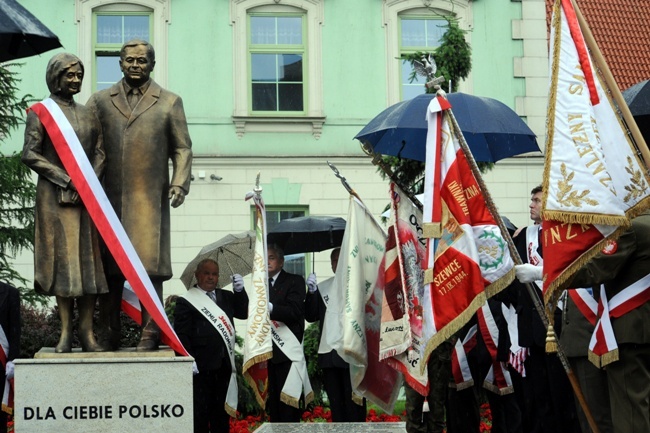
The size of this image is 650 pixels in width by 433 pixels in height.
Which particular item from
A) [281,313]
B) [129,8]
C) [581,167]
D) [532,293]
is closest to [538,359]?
[532,293]

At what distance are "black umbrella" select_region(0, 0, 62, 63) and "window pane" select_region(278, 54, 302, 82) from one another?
1261 centimetres

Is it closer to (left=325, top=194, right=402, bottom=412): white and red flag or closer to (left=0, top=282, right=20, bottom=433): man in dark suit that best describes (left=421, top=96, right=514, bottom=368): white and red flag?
(left=325, top=194, right=402, bottom=412): white and red flag

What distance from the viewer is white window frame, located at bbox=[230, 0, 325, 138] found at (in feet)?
71.4

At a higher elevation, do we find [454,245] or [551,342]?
[454,245]

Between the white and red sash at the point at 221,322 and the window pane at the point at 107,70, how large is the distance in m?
9.82

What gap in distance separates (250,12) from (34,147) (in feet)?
43.6

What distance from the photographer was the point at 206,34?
21734 millimetres

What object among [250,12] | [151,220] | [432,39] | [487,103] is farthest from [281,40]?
[151,220]

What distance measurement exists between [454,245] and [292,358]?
3.67m

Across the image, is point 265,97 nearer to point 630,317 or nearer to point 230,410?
point 230,410

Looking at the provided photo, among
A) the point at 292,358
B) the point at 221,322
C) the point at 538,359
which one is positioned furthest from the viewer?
the point at 292,358

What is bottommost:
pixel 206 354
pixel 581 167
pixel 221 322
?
pixel 206 354

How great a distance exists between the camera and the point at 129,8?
21812 millimetres

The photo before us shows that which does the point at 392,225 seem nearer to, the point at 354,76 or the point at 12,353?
the point at 12,353
